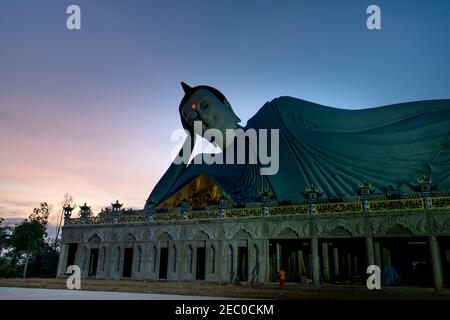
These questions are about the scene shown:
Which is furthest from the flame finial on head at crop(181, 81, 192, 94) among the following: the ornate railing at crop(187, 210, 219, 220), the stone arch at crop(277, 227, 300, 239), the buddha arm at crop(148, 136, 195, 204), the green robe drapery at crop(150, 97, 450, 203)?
the stone arch at crop(277, 227, 300, 239)

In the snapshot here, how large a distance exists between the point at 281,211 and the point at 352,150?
Answer: 592 cm

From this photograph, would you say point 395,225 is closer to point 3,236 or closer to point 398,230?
point 398,230

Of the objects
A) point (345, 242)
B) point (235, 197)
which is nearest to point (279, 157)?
point (235, 197)

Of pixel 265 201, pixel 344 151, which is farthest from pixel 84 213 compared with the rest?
pixel 344 151

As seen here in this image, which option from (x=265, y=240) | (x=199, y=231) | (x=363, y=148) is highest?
(x=363, y=148)

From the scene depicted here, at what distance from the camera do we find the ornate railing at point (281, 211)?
1602cm

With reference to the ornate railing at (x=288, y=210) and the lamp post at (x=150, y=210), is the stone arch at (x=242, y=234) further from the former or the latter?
the lamp post at (x=150, y=210)

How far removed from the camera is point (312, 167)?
20.8 m

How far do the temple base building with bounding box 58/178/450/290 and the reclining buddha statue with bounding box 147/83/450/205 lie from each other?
209 centimetres

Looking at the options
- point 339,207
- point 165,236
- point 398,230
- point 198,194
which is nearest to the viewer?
point 398,230

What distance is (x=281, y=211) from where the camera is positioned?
18734 mm

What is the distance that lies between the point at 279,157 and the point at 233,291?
10.5 meters

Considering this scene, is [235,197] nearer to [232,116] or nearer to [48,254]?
[232,116]

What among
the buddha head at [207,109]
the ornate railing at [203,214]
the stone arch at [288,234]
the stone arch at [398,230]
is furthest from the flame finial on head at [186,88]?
the stone arch at [398,230]
